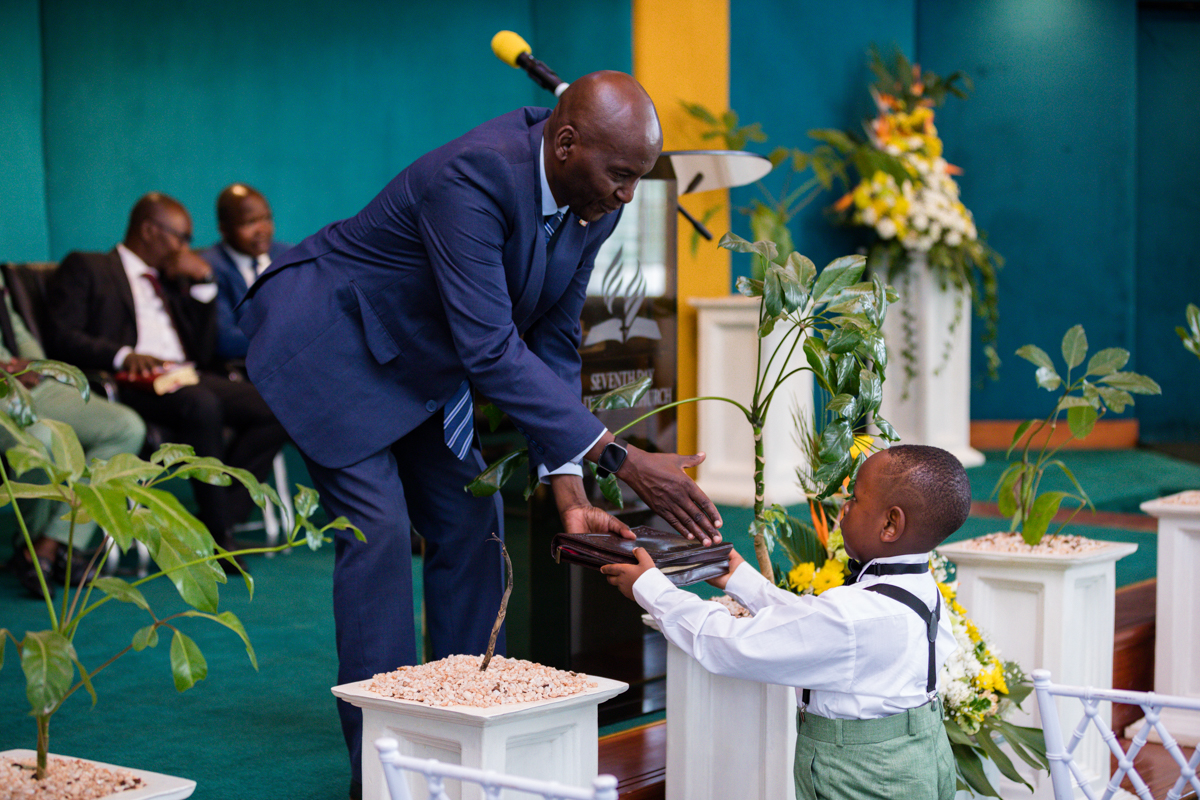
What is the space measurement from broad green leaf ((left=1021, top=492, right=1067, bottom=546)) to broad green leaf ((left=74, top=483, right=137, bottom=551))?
74.1 inches

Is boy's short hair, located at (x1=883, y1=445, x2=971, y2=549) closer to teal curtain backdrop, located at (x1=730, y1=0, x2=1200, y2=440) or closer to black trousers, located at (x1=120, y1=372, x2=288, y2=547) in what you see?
black trousers, located at (x1=120, y1=372, x2=288, y2=547)

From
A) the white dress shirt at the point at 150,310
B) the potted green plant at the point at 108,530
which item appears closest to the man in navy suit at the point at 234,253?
the white dress shirt at the point at 150,310

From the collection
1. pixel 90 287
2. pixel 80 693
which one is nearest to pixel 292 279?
pixel 80 693

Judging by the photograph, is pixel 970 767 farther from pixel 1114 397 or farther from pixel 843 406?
pixel 1114 397

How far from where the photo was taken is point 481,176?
1.69m

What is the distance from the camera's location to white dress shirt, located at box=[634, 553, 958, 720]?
4.81ft

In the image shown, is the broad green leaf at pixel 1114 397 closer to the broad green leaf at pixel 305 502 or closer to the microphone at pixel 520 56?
the microphone at pixel 520 56

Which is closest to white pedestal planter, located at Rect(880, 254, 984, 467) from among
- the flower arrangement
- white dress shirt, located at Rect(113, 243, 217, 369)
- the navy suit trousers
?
the flower arrangement

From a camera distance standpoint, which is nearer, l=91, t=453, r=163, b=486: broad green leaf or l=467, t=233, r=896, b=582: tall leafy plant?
l=91, t=453, r=163, b=486: broad green leaf

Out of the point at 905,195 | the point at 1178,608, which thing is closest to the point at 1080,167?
the point at 905,195

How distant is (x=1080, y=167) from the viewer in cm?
764

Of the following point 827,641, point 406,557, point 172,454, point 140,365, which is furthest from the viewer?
point 140,365

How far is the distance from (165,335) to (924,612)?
349cm

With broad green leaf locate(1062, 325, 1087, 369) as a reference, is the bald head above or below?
above
